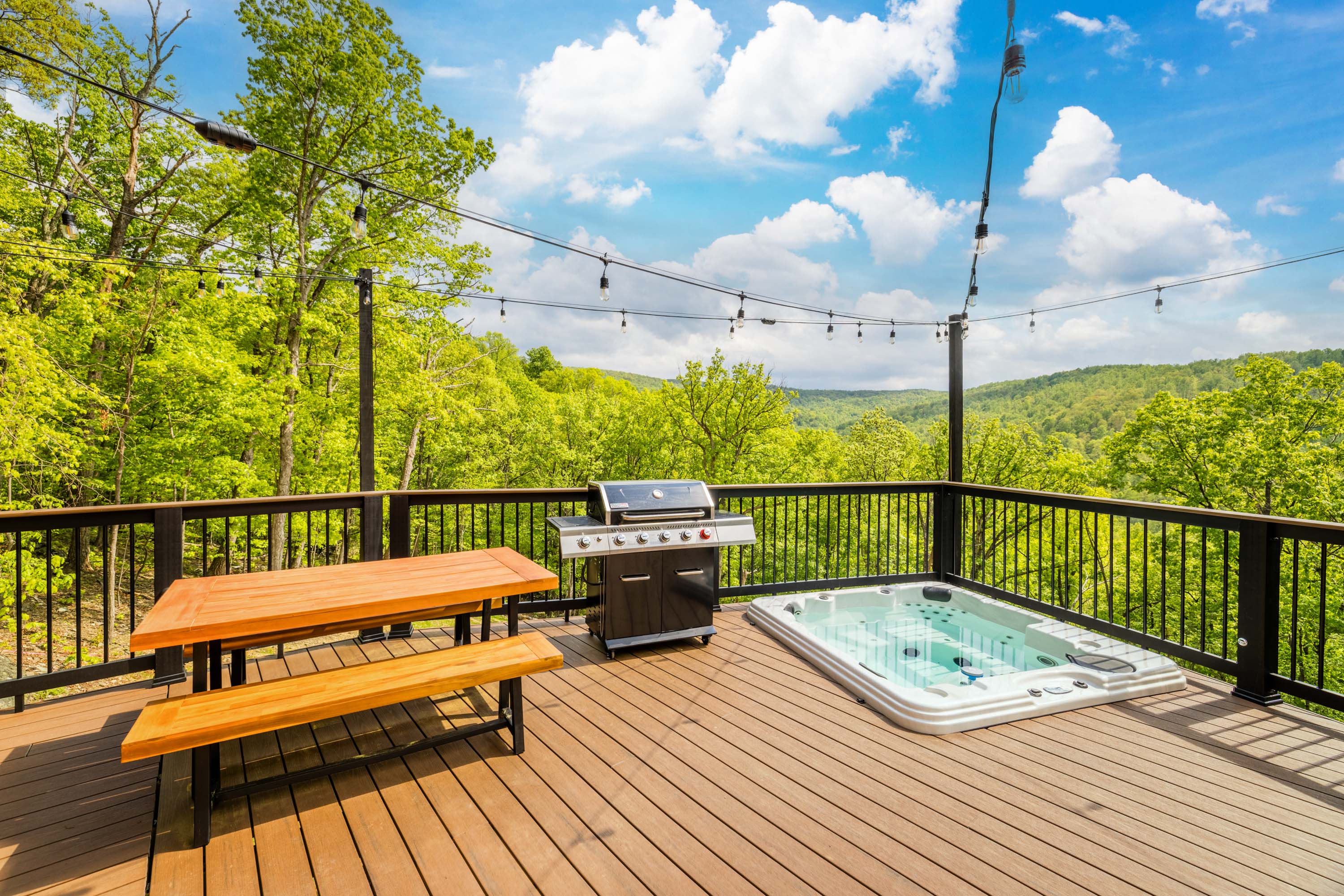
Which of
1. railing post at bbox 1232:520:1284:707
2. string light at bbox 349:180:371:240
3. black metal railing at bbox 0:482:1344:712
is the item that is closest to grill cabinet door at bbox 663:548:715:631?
black metal railing at bbox 0:482:1344:712

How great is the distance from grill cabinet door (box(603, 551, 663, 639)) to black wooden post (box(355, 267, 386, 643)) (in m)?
1.41

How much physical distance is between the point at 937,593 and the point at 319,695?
12.2ft

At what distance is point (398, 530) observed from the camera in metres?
3.34

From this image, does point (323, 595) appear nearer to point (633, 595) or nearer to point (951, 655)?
point (633, 595)

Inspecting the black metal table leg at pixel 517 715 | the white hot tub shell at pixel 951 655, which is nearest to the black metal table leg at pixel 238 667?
the black metal table leg at pixel 517 715

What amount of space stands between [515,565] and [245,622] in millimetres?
998

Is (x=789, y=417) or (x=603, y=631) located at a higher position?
(x=789, y=417)

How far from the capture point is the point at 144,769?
80.6 inches

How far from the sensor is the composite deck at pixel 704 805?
5.00 feet

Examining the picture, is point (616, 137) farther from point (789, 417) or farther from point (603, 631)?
point (789, 417)

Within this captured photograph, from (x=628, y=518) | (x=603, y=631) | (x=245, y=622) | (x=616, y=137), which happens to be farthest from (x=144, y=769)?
(x=616, y=137)

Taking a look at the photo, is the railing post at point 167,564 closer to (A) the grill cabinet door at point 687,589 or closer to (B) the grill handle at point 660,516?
(B) the grill handle at point 660,516

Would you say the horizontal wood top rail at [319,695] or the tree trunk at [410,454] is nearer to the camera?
the horizontal wood top rail at [319,695]

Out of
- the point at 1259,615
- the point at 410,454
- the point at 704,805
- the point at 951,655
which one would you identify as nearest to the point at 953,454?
the point at 951,655
